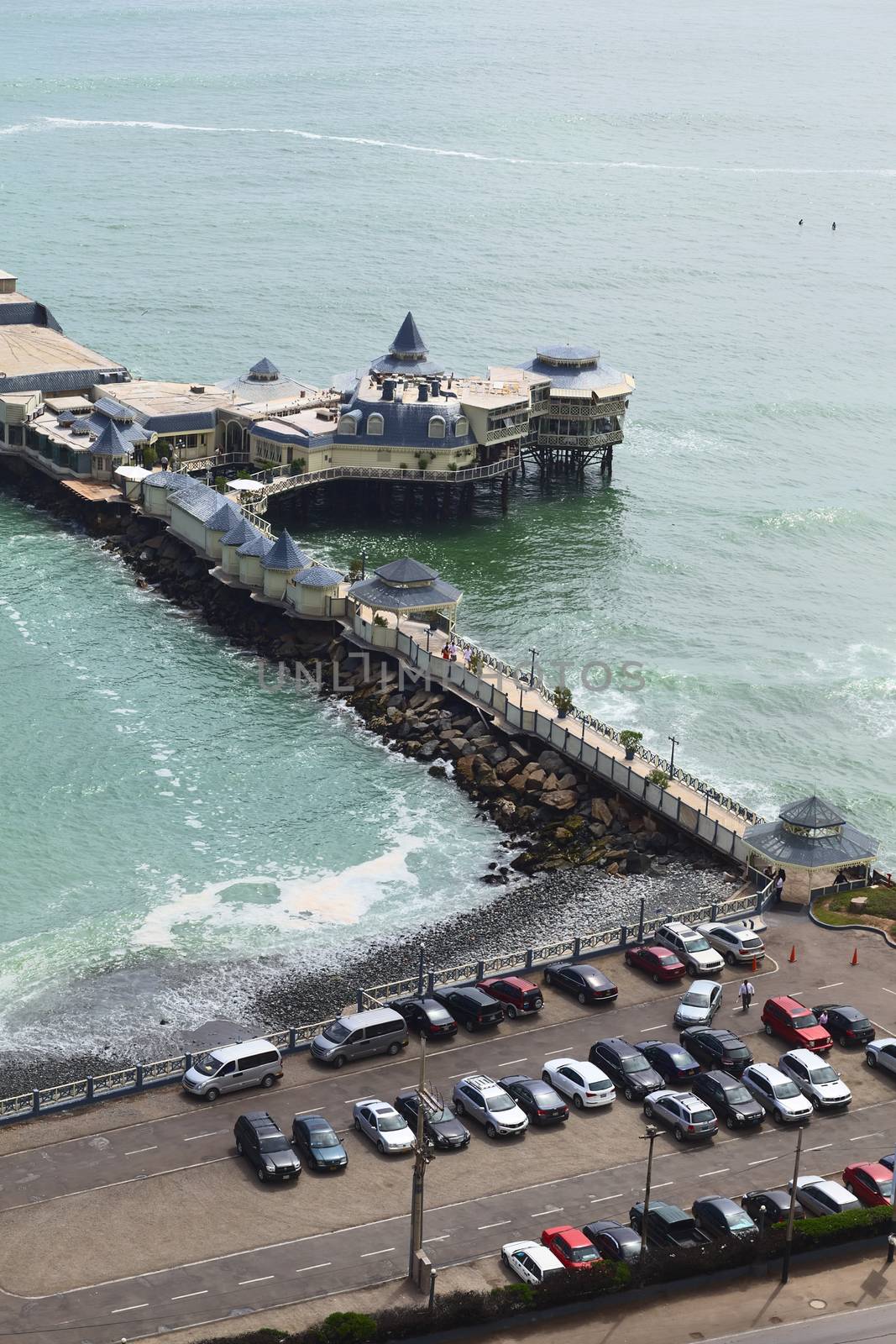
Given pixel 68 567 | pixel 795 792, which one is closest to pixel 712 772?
pixel 795 792

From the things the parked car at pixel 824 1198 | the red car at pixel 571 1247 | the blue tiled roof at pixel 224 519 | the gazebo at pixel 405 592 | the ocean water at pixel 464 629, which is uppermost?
the blue tiled roof at pixel 224 519

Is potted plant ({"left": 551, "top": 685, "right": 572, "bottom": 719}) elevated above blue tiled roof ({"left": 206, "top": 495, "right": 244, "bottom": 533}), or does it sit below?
below

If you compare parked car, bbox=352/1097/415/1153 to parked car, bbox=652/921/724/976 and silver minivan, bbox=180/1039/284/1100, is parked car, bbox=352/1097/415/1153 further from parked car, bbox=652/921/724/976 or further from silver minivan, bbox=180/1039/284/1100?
parked car, bbox=652/921/724/976

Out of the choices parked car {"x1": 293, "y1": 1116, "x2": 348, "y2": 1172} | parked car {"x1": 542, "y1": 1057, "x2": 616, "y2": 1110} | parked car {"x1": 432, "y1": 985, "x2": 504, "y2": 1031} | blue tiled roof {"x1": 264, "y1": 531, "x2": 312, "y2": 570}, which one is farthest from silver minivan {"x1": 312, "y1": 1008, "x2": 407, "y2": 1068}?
blue tiled roof {"x1": 264, "y1": 531, "x2": 312, "y2": 570}

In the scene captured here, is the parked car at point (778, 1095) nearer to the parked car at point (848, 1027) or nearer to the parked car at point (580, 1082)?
the parked car at point (848, 1027)

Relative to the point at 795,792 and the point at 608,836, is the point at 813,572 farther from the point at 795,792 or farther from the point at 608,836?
the point at 608,836

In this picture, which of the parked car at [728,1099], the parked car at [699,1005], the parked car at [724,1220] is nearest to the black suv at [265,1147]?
the parked car at [724,1220]
